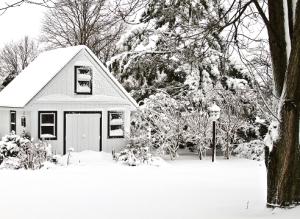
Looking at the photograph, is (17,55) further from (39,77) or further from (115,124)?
(115,124)

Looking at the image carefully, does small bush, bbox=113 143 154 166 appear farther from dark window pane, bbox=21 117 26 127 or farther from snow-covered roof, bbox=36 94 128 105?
dark window pane, bbox=21 117 26 127

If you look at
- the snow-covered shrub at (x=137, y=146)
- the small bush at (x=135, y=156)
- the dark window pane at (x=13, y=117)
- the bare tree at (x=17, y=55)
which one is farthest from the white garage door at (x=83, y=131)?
the bare tree at (x=17, y=55)

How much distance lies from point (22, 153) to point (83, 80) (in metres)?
5.26

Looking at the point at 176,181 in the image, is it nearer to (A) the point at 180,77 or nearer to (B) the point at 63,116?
(B) the point at 63,116

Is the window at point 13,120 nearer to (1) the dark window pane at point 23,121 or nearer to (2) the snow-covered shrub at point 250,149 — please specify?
(1) the dark window pane at point 23,121

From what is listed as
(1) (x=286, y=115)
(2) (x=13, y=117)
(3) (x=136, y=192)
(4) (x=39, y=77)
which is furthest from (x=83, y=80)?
(1) (x=286, y=115)

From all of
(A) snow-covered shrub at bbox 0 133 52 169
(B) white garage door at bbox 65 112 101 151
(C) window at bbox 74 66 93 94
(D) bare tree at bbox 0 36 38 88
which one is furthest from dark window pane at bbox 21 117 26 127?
(D) bare tree at bbox 0 36 38 88

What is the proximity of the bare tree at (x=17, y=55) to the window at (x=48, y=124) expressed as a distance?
3869 centimetres

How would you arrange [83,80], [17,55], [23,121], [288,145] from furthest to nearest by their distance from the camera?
1. [17,55]
2. [83,80]
3. [23,121]
4. [288,145]

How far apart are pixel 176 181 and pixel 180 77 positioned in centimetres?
1337

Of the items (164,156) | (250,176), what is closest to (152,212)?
(250,176)

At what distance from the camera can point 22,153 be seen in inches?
755

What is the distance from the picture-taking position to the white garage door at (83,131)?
22.4 meters

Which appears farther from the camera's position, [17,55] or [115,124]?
[17,55]
